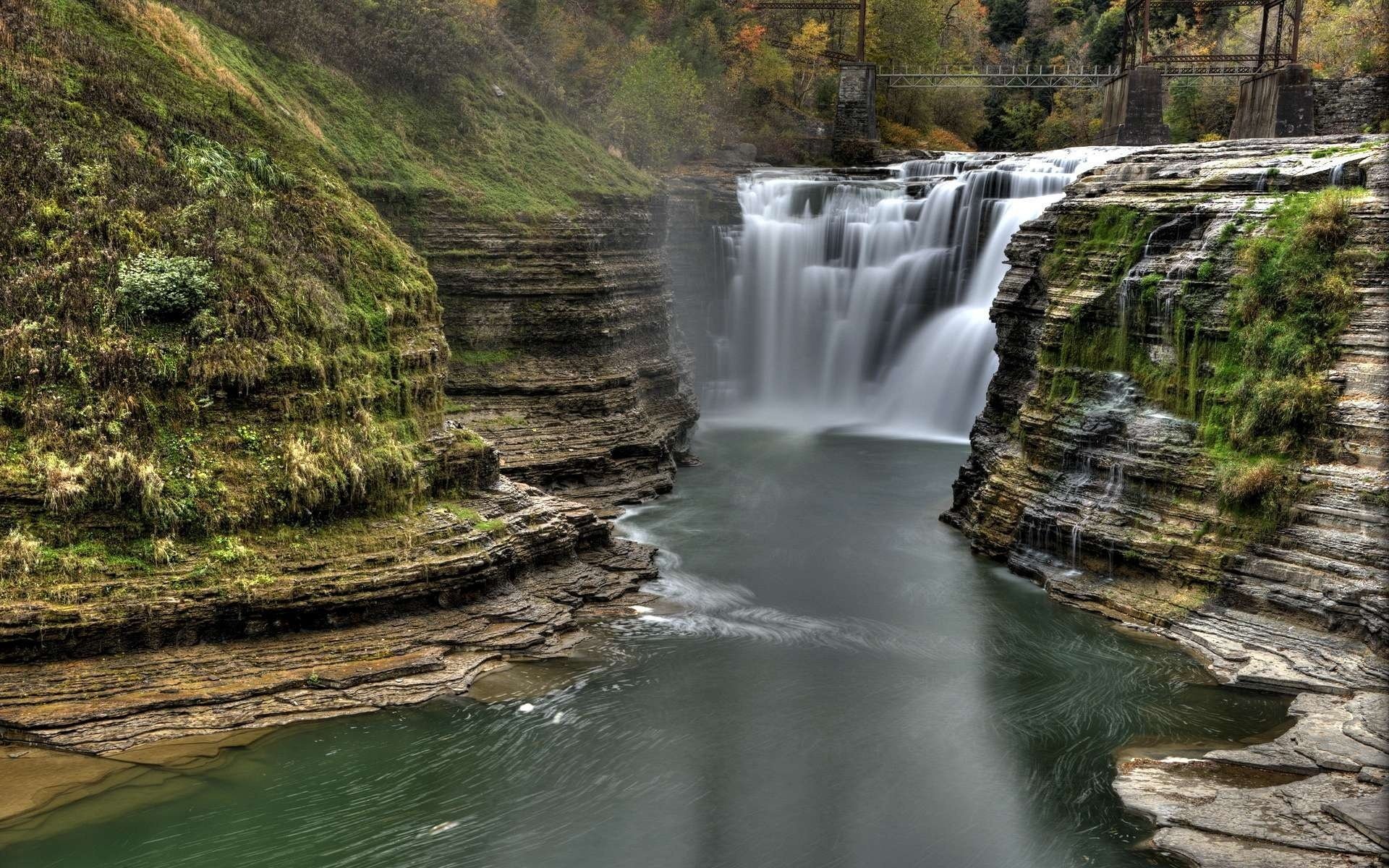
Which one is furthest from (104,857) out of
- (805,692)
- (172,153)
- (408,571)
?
(172,153)

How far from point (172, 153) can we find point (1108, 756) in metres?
15.0

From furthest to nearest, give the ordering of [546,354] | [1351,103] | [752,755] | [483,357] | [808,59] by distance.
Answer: [808,59], [1351,103], [546,354], [483,357], [752,755]

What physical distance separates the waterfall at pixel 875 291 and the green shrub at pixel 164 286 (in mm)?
19014

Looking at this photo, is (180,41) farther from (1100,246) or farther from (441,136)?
(1100,246)

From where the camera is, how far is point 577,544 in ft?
59.8

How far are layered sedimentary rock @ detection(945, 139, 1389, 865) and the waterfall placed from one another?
746 centimetres

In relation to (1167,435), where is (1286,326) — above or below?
above

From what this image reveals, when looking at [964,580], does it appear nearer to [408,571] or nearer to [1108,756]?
[1108,756]

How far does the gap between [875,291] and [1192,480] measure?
1603 centimetres

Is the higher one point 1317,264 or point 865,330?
point 1317,264

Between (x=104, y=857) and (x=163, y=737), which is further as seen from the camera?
(x=163, y=737)

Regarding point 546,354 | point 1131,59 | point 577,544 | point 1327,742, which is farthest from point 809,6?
point 1327,742

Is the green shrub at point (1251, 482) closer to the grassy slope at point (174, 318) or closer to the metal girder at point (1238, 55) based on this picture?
the grassy slope at point (174, 318)

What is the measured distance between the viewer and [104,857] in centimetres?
1046
